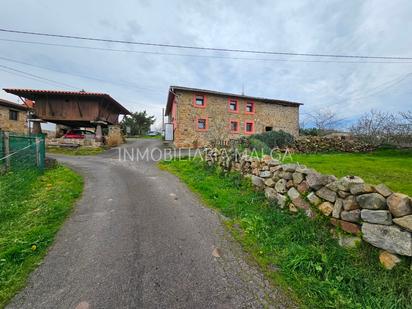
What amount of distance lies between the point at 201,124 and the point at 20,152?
1551 centimetres

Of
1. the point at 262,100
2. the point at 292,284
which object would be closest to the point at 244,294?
the point at 292,284

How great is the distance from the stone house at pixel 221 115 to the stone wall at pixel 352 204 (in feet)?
45.6

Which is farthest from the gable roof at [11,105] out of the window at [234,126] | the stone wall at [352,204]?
the stone wall at [352,204]

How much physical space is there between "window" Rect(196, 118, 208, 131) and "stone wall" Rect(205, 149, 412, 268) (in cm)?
1617

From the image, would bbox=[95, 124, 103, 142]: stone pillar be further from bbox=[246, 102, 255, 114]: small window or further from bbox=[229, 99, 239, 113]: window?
bbox=[246, 102, 255, 114]: small window

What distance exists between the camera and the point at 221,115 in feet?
71.3

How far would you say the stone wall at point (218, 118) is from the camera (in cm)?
2002

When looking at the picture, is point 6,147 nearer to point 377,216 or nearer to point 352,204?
point 352,204

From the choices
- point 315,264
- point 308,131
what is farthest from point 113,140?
point 308,131

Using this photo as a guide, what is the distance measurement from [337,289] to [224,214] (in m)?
2.62

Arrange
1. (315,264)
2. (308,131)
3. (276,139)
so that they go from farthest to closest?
(308,131), (276,139), (315,264)

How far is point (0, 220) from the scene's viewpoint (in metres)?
3.89

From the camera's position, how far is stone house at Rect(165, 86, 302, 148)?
20.0 metres

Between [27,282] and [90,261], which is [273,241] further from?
[27,282]
